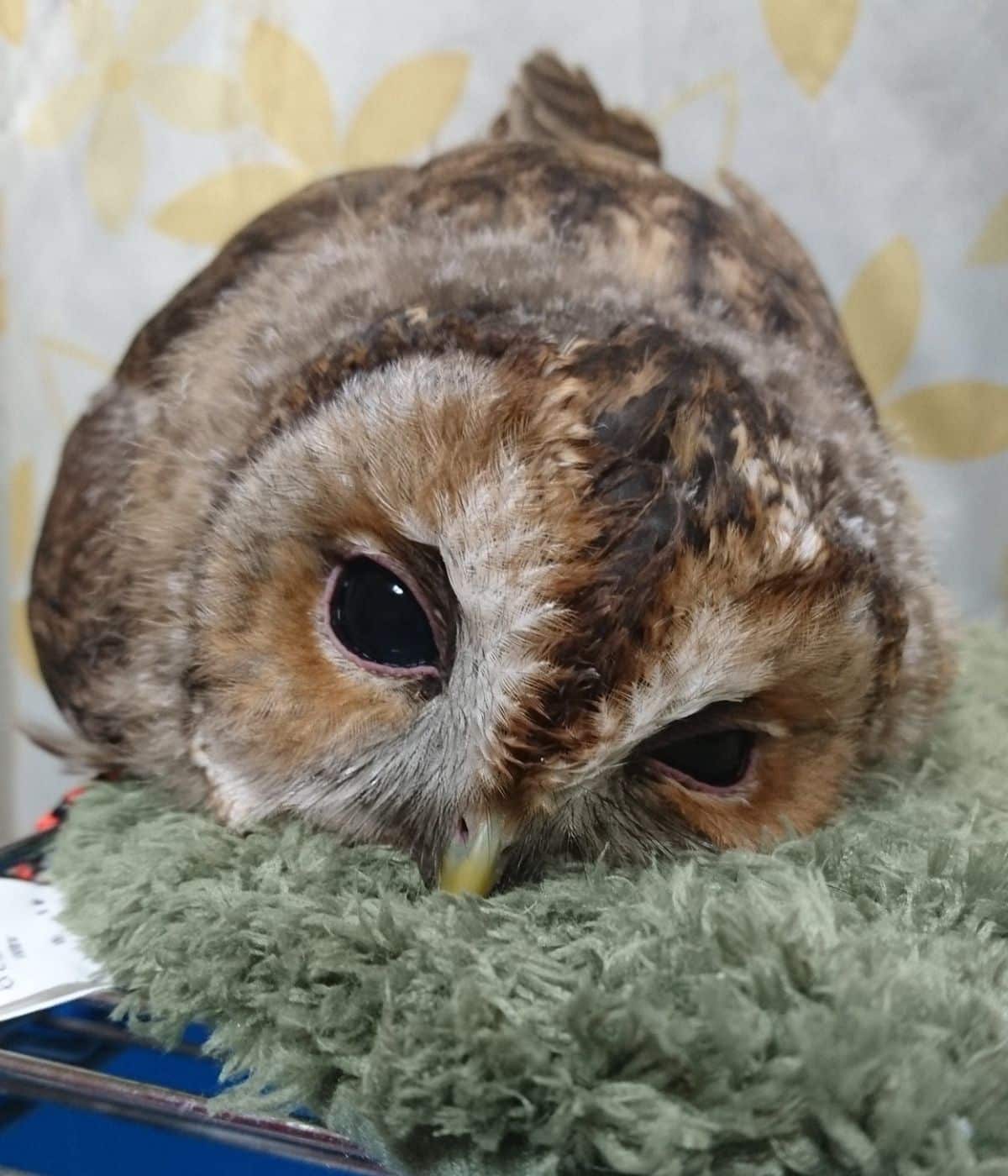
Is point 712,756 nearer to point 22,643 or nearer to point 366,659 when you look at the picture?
point 366,659

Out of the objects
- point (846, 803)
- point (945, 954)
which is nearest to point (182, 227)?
point (846, 803)

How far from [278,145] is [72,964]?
133cm

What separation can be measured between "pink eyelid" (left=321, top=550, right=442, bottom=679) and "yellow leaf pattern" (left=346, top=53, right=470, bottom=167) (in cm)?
115

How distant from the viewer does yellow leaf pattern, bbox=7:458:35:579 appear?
1.77 meters

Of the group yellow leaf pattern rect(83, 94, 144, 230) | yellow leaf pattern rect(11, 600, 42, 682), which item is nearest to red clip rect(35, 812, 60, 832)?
yellow leaf pattern rect(11, 600, 42, 682)

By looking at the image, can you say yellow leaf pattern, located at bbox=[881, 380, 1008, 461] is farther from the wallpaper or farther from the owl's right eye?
the owl's right eye

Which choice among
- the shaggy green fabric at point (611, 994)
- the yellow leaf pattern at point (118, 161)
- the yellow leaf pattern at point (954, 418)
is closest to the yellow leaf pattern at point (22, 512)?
the yellow leaf pattern at point (118, 161)

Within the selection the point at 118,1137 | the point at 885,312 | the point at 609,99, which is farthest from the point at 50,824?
the point at 885,312

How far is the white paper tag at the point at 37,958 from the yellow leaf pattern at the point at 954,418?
132 cm

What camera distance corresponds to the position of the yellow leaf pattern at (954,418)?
5.39 feet

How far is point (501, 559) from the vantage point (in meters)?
0.59

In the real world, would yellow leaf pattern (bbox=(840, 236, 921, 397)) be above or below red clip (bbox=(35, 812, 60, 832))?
above

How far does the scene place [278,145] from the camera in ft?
5.48

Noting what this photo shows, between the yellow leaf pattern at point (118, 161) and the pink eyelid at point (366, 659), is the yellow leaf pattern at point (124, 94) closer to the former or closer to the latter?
the yellow leaf pattern at point (118, 161)
